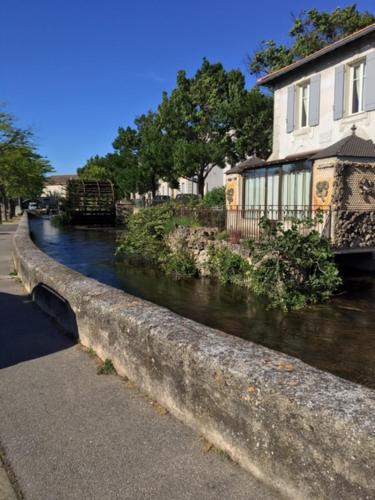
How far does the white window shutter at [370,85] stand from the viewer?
1273 cm

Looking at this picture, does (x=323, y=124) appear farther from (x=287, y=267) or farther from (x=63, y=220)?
(x=63, y=220)

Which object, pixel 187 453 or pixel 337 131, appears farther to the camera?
pixel 337 131

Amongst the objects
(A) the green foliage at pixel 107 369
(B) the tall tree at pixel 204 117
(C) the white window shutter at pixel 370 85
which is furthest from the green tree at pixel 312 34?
(A) the green foliage at pixel 107 369

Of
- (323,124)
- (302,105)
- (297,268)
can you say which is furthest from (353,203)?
(302,105)

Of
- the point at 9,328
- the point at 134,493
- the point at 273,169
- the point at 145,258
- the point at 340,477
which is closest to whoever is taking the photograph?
the point at 340,477

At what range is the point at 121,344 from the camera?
3.69 m

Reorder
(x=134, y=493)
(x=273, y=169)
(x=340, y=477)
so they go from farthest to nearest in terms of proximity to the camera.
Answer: (x=273, y=169), (x=134, y=493), (x=340, y=477)

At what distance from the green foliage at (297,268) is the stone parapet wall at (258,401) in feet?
20.0

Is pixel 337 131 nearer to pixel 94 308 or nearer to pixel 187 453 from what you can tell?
pixel 94 308

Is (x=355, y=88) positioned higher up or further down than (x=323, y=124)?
higher up

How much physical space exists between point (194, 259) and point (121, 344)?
9.62 metres

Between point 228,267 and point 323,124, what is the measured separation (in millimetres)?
6358

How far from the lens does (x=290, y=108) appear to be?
16.1m

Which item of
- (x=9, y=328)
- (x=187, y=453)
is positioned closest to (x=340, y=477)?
(x=187, y=453)
